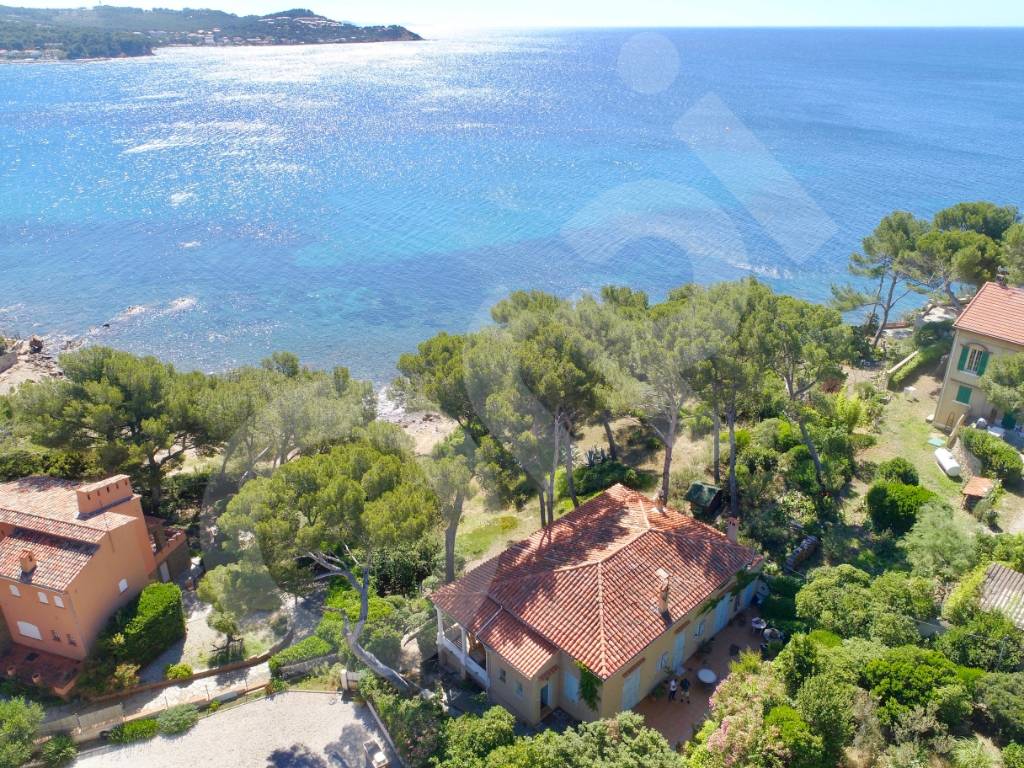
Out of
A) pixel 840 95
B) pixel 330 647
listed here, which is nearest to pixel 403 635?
pixel 330 647

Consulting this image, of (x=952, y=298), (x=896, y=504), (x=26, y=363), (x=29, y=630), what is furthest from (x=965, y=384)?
(x=26, y=363)

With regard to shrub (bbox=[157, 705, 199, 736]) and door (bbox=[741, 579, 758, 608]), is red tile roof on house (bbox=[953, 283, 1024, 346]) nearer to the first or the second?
door (bbox=[741, 579, 758, 608])

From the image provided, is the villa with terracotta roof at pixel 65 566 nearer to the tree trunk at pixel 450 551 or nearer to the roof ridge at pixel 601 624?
the tree trunk at pixel 450 551

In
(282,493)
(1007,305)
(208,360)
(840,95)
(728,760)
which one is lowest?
(208,360)

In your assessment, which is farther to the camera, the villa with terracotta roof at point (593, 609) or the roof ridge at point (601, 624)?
the villa with terracotta roof at point (593, 609)

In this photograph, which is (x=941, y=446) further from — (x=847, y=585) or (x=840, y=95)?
(x=840, y=95)

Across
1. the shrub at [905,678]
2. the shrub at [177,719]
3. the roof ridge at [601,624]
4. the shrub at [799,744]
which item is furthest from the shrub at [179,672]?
the shrub at [905,678]

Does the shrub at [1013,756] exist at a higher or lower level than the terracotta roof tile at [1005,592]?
lower
